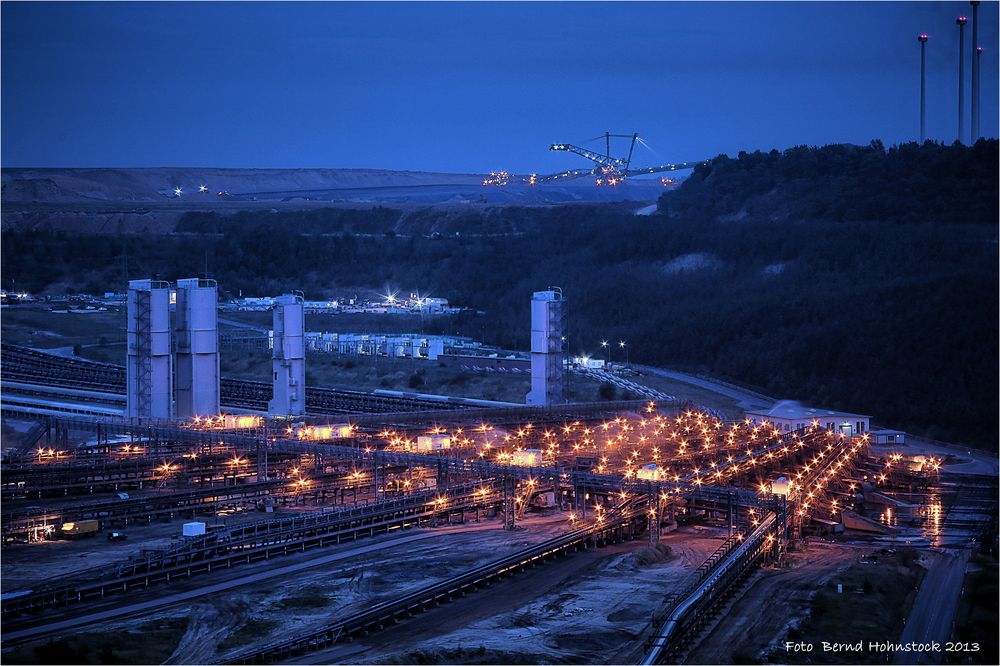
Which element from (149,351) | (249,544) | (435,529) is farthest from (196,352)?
(249,544)

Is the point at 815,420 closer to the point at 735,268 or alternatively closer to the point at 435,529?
the point at 435,529

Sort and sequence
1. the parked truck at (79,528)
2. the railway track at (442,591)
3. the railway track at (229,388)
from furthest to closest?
1. the railway track at (229,388)
2. the parked truck at (79,528)
3. the railway track at (442,591)

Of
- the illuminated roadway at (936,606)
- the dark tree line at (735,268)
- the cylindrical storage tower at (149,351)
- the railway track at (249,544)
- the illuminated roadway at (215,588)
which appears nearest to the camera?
the illuminated roadway at (936,606)

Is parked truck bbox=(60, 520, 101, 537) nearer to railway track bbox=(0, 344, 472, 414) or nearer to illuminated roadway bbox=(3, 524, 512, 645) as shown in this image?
illuminated roadway bbox=(3, 524, 512, 645)

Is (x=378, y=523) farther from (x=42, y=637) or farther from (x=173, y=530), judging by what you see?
(x=42, y=637)

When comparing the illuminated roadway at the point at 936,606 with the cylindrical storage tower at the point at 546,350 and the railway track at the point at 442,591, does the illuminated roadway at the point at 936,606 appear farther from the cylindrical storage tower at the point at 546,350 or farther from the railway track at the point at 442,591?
the cylindrical storage tower at the point at 546,350

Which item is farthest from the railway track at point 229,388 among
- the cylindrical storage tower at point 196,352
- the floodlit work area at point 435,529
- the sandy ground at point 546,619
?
the sandy ground at point 546,619

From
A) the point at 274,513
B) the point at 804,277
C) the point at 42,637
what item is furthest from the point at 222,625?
the point at 804,277
